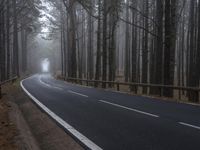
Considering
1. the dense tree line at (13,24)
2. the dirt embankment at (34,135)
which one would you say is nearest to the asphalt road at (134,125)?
the dirt embankment at (34,135)

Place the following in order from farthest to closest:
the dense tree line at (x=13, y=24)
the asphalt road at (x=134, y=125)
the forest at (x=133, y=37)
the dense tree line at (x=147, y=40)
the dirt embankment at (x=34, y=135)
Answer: the dense tree line at (x=13, y=24), the forest at (x=133, y=37), the dense tree line at (x=147, y=40), the dirt embankment at (x=34, y=135), the asphalt road at (x=134, y=125)

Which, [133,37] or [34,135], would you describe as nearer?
[34,135]

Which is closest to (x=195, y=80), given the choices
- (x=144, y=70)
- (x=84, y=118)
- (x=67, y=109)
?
(x=144, y=70)

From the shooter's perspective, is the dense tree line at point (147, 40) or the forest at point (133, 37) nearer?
the dense tree line at point (147, 40)

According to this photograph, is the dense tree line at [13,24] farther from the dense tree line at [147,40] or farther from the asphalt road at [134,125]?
the asphalt road at [134,125]

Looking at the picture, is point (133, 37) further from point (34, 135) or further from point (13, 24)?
point (34, 135)

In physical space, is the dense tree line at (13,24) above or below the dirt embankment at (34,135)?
above

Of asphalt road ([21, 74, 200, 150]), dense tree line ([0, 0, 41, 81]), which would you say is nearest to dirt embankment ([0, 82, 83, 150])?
asphalt road ([21, 74, 200, 150])

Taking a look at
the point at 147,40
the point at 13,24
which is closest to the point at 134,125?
the point at 147,40

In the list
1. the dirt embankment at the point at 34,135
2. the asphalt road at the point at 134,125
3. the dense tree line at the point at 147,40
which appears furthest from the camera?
the dense tree line at the point at 147,40

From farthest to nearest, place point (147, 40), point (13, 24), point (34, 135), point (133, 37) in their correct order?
point (13, 24), point (133, 37), point (147, 40), point (34, 135)

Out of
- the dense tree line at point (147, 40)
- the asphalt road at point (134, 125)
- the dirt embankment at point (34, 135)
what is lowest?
the dirt embankment at point (34, 135)

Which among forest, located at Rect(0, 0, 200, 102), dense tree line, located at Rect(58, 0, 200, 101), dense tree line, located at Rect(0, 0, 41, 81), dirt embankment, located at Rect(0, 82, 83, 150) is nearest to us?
dirt embankment, located at Rect(0, 82, 83, 150)

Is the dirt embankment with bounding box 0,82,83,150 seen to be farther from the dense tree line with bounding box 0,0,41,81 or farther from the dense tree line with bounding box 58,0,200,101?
the dense tree line with bounding box 0,0,41,81
